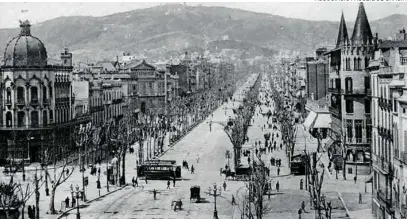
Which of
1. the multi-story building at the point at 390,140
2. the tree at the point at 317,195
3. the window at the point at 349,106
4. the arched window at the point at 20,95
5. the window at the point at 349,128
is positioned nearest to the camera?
the multi-story building at the point at 390,140

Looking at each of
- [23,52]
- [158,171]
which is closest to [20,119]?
[23,52]

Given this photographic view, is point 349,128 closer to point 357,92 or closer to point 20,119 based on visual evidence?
point 357,92

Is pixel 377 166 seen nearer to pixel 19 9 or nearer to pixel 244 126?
pixel 19 9

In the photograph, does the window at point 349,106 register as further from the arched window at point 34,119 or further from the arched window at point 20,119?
the arched window at point 20,119

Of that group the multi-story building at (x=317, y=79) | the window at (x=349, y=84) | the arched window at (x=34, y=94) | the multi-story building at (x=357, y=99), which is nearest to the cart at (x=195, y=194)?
the multi-story building at (x=357, y=99)

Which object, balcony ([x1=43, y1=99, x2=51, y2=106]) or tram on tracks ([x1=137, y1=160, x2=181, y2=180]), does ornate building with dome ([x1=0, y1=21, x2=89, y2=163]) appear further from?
tram on tracks ([x1=137, y1=160, x2=181, y2=180])

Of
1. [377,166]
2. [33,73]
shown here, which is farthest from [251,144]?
[377,166]
